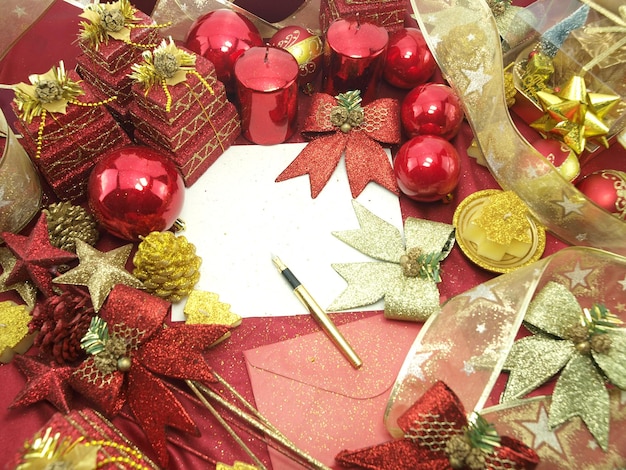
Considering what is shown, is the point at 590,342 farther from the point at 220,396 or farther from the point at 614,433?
the point at 220,396

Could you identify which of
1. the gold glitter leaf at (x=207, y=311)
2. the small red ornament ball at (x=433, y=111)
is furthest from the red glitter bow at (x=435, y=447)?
the small red ornament ball at (x=433, y=111)

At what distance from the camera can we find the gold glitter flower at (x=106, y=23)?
32.9 inches

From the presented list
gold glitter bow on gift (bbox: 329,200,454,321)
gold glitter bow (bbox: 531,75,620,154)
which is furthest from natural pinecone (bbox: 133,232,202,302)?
gold glitter bow (bbox: 531,75,620,154)

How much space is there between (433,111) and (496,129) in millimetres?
117

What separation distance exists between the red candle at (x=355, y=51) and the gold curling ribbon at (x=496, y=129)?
0.34 ft

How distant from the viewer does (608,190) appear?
0.90 m

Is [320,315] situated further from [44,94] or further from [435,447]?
[44,94]

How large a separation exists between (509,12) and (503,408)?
30.8 inches

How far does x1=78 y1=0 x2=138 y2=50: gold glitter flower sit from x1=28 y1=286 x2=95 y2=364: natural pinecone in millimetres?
413

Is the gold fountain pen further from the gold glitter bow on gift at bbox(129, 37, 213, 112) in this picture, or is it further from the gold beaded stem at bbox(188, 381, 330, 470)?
the gold glitter bow on gift at bbox(129, 37, 213, 112)

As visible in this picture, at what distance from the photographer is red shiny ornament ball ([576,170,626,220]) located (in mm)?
890

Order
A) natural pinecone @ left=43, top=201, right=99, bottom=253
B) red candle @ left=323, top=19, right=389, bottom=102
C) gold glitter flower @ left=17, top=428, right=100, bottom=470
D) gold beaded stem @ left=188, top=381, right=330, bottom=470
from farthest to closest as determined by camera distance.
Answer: red candle @ left=323, top=19, right=389, bottom=102 → natural pinecone @ left=43, top=201, right=99, bottom=253 → gold beaded stem @ left=188, top=381, right=330, bottom=470 → gold glitter flower @ left=17, top=428, right=100, bottom=470

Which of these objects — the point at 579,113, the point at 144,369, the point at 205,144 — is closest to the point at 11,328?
the point at 144,369

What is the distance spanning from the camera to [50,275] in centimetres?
80
